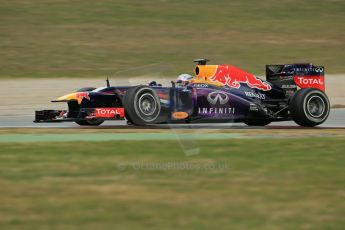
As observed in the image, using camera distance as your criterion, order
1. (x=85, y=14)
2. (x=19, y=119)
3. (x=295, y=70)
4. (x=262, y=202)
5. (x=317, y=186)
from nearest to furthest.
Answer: (x=262, y=202)
(x=317, y=186)
(x=295, y=70)
(x=19, y=119)
(x=85, y=14)

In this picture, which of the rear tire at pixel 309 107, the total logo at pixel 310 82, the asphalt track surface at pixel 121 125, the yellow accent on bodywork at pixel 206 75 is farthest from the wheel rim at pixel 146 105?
the total logo at pixel 310 82

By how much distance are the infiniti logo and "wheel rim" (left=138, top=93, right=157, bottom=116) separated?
1.12 meters

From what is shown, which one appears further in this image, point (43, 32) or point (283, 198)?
point (43, 32)

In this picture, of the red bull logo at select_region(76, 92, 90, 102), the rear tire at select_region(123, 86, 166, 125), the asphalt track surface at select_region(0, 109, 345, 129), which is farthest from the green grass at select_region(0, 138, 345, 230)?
the asphalt track surface at select_region(0, 109, 345, 129)

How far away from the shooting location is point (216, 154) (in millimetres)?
9570

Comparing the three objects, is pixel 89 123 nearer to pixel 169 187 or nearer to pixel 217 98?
pixel 217 98

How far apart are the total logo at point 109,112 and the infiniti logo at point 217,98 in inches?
64.4

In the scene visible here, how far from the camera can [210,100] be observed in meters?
13.6

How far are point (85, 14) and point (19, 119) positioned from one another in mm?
15754

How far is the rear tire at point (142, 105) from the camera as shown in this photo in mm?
12953

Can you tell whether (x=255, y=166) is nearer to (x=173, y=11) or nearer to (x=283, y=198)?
(x=283, y=198)

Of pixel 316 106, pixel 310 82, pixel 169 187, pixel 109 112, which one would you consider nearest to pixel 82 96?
pixel 109 112

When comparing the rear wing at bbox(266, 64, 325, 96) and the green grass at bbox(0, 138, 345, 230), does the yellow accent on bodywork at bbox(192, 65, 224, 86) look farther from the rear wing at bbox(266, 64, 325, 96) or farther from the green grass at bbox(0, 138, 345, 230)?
the green grass at bbox(0, 138, 345, 230)

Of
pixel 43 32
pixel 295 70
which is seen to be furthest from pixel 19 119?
pixel 43 32
